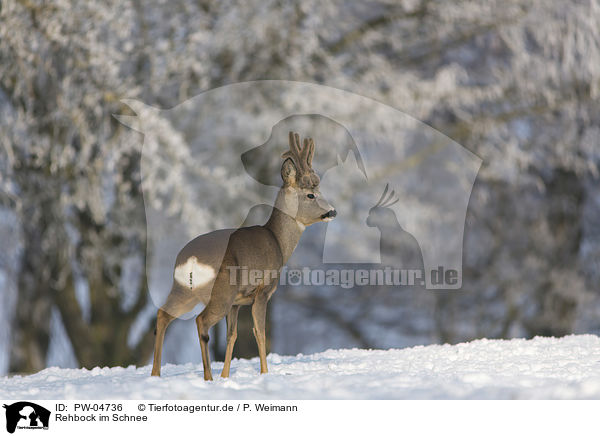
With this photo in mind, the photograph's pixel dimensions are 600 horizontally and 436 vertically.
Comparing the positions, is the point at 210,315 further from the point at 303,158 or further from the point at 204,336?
the point at 303,158

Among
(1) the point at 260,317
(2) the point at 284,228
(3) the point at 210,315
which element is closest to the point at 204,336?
(3) the point at 210,315

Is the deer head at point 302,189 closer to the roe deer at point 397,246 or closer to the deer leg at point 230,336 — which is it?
the deer leg at point 230,336

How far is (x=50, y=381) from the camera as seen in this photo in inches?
124

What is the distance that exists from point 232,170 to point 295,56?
1.17 meters

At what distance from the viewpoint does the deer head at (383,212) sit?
5670 mm

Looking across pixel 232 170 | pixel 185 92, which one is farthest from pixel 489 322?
pixel 185 92

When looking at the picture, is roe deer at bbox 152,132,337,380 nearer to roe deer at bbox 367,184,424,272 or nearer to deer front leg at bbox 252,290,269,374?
deer front leg at bbox 252,290,269,374

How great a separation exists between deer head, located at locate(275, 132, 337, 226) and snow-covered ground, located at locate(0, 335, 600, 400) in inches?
24.6

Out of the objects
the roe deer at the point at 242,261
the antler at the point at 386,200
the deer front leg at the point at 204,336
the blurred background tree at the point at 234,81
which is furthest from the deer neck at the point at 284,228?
the antler at the point at 386,200

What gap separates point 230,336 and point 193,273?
30 centimetres

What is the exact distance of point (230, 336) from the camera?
2578 mm

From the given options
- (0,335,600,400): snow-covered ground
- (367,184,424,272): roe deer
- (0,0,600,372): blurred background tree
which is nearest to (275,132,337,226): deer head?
(0,335,600,400): snow-covered ground
